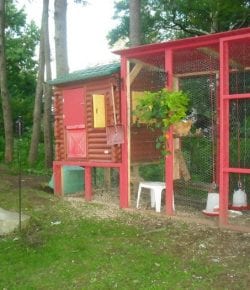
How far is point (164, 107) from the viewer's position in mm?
6953

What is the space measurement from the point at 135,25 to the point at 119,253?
285 inches

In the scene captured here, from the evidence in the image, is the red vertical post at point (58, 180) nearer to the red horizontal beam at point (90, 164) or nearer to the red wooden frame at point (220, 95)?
the red horizontal beam at point (90, 164)

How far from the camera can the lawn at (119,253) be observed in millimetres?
4828

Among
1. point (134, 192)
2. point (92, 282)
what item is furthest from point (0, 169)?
point (92, 282)

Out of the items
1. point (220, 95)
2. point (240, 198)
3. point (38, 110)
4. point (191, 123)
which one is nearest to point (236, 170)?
point (220, 95)

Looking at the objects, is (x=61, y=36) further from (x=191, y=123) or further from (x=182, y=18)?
(x=182, y=18)

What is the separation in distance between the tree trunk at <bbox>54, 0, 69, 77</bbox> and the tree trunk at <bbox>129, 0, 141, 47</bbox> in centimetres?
197

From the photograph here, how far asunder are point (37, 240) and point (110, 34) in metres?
17.0

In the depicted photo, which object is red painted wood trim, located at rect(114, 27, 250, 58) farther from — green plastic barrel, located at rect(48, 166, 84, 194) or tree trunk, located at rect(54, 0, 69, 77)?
tree trunk, located at rect(54, 0, 69, 77)

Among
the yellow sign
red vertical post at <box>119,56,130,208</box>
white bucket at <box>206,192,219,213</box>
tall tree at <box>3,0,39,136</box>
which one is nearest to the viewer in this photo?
white bucket at <box>206,192,219,213</box>

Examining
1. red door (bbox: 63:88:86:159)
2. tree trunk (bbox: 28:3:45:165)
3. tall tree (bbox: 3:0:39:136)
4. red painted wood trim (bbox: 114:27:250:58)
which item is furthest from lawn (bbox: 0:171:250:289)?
tall tree (bbox: 3:0:39:136)

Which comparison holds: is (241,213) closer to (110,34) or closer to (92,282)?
(92,282)

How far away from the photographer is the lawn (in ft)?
15.8

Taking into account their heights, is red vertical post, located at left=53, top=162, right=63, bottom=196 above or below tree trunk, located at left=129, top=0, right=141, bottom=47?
below
